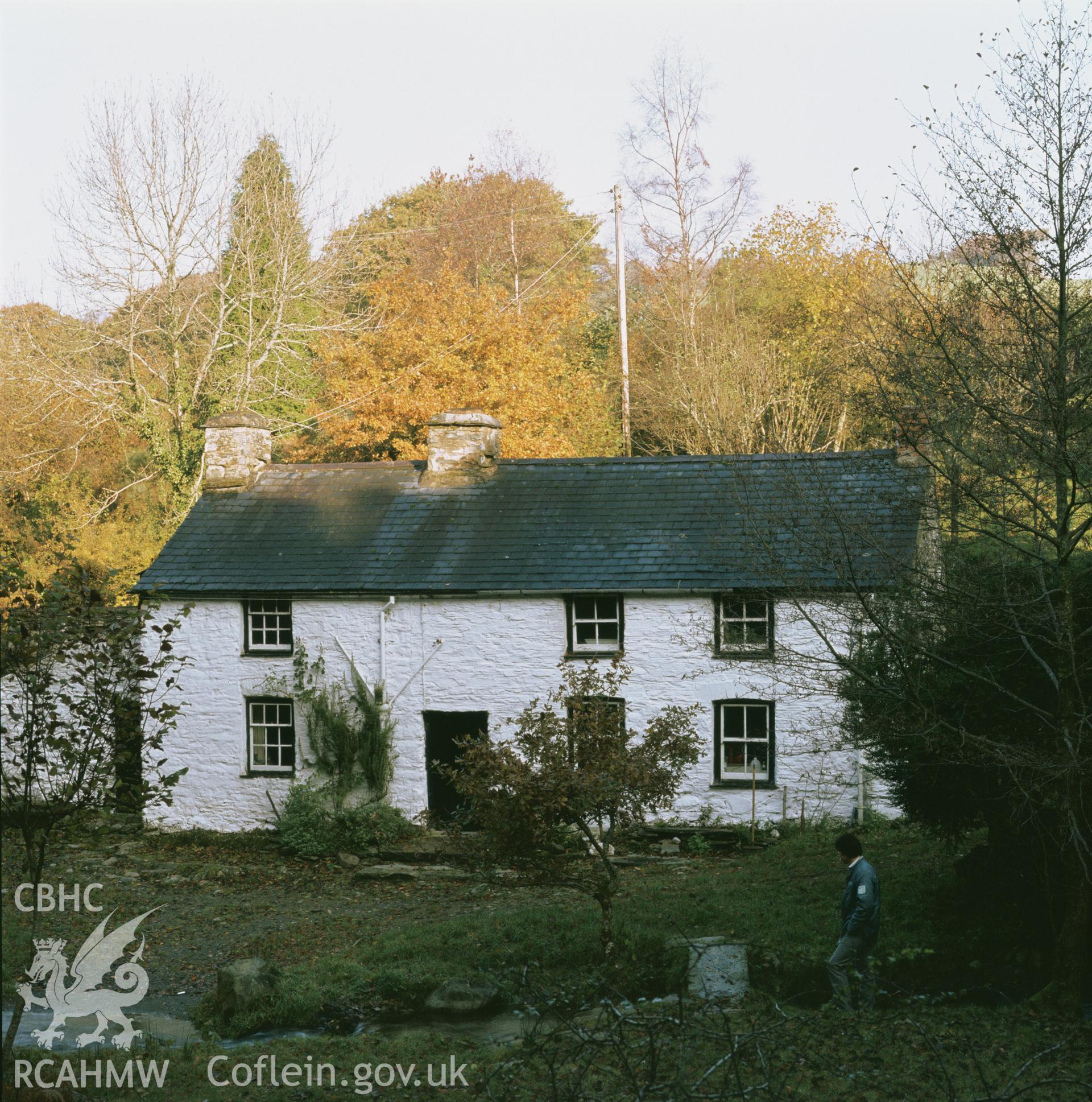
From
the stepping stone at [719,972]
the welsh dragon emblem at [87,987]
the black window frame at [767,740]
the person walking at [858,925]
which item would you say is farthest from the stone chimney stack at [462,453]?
the person walking at [858,925]

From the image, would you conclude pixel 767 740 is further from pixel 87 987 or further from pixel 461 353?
pixel 461 353

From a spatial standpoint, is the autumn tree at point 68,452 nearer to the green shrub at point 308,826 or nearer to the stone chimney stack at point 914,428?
the green shrub at point 308,826

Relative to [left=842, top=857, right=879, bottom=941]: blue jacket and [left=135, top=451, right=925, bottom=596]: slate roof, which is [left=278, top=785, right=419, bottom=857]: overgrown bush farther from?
[left=842, top=857, right=879, bottom=941]: blue jacket

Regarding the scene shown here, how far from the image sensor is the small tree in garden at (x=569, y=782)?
11.9 m

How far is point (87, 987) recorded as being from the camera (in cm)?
1034

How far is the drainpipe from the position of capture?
2081 cm

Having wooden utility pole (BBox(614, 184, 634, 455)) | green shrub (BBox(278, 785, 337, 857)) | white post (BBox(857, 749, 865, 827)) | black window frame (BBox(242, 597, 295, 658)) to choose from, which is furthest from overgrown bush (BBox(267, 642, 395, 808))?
wooden utility pole (BBox(614, 184, 634, 455))

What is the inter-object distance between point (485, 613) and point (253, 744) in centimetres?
517

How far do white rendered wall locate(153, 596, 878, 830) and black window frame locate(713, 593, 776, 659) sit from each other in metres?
0.18

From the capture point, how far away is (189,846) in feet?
67.2

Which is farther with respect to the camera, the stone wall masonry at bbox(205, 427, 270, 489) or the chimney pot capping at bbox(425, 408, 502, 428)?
the stone wall masonry at bbox(205, 427, 270, 489)

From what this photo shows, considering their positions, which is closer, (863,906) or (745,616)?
(863,906)

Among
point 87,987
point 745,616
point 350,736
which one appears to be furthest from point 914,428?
point 350,736

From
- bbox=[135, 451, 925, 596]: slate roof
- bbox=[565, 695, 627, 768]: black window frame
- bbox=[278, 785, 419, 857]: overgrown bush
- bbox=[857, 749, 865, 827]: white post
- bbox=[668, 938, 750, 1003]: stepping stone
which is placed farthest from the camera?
bbox=[135, 451, 925, 596]: slate roof
